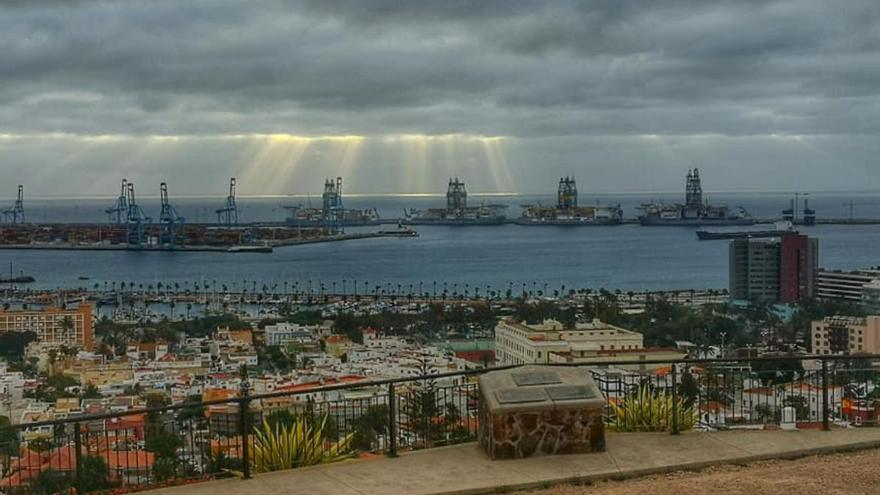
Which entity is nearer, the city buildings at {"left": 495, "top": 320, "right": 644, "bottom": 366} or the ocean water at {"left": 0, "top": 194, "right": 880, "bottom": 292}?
the city buildings at {"left": 495, "top": 320, "right": 644, "bottom": 366}

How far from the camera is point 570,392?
4434 millimetres

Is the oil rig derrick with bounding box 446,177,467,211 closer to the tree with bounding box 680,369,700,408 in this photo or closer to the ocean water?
the ocean water

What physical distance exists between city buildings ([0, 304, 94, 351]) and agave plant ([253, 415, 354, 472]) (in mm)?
18736

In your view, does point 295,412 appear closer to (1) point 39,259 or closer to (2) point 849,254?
(2) point 849,254

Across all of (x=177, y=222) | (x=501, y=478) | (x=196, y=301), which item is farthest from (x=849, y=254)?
(x=501, y=478)

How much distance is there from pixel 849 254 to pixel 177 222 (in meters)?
53.0

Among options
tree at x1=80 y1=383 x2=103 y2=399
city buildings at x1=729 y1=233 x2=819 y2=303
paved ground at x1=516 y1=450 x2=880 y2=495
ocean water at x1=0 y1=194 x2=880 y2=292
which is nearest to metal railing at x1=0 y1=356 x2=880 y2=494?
paved ground at x1=516 y1=450 x2=880 y2=495

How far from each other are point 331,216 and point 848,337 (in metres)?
88.4

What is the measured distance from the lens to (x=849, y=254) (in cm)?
5741

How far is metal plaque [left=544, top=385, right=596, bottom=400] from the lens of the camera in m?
4.40

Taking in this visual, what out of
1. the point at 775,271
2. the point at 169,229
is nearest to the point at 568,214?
the point at 169,229

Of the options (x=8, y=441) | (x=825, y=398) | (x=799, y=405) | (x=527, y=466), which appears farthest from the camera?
(x=799, y=405)

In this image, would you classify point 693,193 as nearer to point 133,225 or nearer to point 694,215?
point 694,215

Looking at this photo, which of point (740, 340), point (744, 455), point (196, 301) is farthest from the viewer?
point (196, 301)
